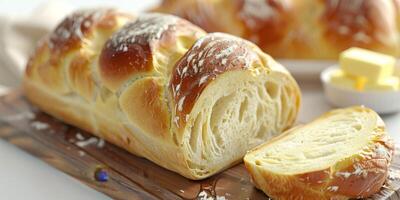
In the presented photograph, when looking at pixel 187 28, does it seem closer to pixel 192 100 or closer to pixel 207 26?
pixel 192 100

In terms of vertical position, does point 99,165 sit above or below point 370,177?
below

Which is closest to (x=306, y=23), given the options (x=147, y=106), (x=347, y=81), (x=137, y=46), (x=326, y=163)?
(x=347, y=81)

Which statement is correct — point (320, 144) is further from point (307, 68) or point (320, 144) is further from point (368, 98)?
point (307, 68)

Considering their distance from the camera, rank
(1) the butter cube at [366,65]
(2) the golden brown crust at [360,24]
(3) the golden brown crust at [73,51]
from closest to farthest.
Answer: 1. (3) the golden brown crust at [73,51]
2. (1) the butter cube at [366,65]
3. (2) the golden brown crust at [360,24]

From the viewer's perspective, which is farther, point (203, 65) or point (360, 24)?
point (360, 24)

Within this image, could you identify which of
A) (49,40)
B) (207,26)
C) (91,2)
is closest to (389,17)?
(207,26)

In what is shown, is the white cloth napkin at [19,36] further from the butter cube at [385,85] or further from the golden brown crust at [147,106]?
the butter cube at [385,85]

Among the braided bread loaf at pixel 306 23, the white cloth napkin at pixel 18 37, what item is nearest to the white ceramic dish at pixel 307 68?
the braided bread loaf at pixel 306 23
